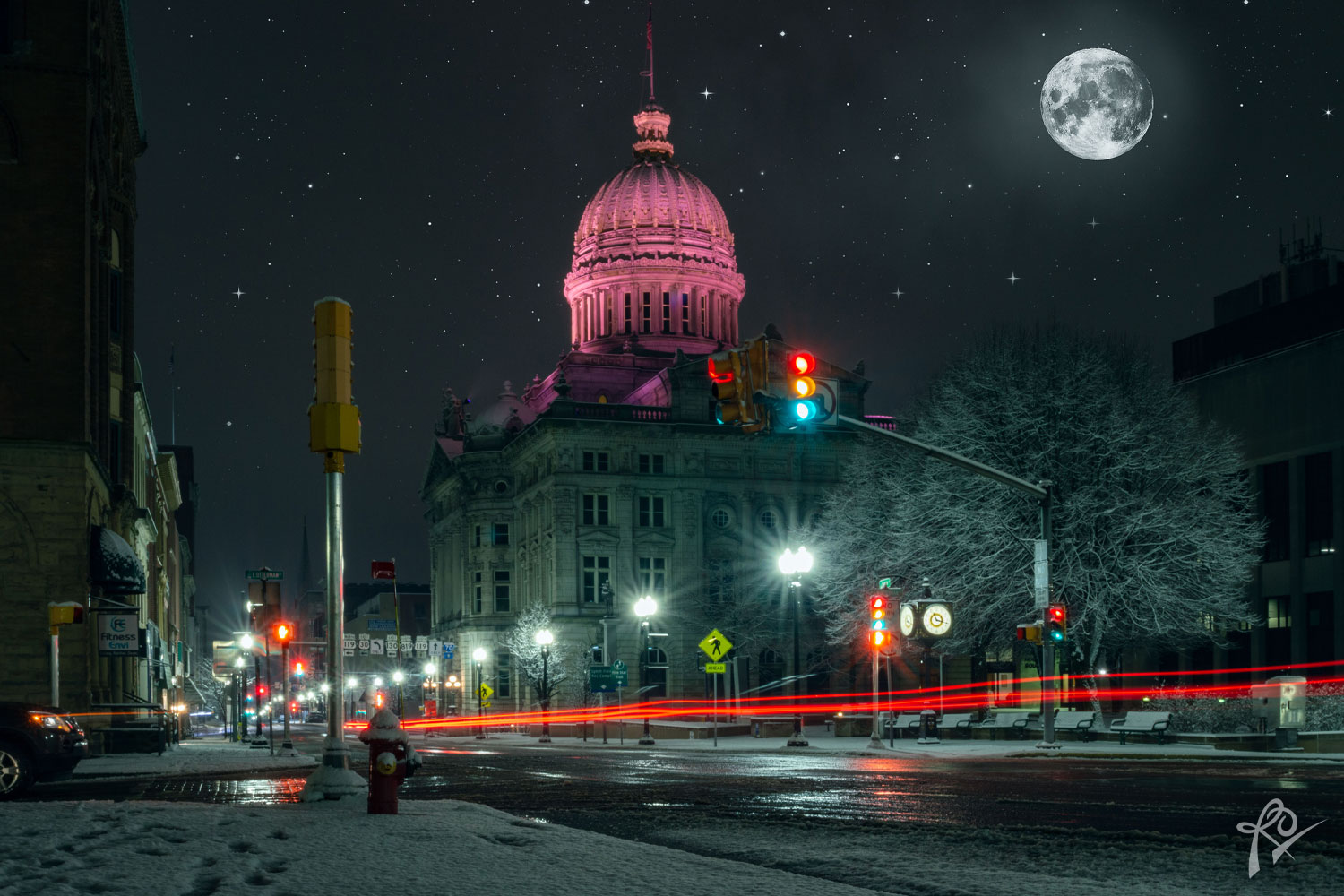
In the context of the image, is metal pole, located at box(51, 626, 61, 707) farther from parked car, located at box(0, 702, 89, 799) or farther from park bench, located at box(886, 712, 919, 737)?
park bench, located at box(886, 712, 919, 737)

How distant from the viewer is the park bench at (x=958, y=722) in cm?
4838

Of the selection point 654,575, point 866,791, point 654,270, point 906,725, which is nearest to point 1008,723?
point 906,725

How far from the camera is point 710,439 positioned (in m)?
105

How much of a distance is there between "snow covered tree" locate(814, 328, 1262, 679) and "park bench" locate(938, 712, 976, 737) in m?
3.28

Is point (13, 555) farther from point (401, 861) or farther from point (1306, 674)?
point (1306, 674)

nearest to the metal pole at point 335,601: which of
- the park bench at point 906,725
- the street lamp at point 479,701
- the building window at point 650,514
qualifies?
the park bench at point 906,725

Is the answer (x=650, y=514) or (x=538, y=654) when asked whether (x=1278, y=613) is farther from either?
(x=538, y=654)

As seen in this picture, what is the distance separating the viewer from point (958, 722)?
49.2 metres

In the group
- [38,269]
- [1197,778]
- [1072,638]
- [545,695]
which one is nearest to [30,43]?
[38,269]

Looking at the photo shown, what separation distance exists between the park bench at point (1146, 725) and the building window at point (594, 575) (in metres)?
64.8

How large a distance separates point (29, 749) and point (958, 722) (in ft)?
114

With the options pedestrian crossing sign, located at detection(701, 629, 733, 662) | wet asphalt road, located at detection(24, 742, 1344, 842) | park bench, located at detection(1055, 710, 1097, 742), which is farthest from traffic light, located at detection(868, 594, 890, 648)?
pedestrian crossing sign, located at detection(701, 629, 733, 662)

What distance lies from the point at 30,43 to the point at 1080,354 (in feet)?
109

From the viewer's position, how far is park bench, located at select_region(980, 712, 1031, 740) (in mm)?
44594
